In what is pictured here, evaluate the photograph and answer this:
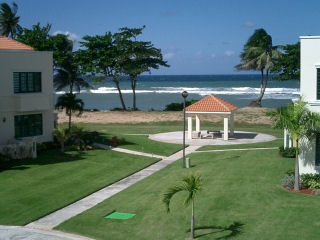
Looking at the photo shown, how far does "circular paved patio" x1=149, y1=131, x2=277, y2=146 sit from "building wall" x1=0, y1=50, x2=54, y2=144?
34.1 ft

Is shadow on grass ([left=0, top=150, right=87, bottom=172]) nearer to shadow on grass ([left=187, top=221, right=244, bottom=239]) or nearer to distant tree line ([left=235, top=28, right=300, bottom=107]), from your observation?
shadow on grass ([left=187, top=221, right=244, bottom=239])

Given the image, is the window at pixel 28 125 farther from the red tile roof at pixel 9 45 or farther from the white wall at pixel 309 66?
the white wall at pixel 309 66

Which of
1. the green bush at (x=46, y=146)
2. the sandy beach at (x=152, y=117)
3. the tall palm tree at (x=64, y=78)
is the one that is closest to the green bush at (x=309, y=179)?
the green bush at (x=46, y=146)

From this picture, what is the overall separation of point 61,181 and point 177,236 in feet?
29.7

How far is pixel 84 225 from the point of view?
16.3 meters

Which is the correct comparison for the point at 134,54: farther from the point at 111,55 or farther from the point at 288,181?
the point at 288,181

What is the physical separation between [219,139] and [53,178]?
17318mm

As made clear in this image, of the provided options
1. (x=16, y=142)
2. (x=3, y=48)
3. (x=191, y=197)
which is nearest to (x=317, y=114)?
(x=191, y=197)

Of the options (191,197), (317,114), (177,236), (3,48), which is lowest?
(177,236)

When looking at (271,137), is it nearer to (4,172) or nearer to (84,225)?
(4,172)

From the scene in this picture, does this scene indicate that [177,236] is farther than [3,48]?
No

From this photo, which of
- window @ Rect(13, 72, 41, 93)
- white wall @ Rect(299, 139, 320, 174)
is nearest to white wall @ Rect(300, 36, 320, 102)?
white wall @ Rect(299, 139, 320, 174)

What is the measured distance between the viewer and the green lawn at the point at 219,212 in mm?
15180

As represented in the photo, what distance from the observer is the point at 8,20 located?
69.1m
